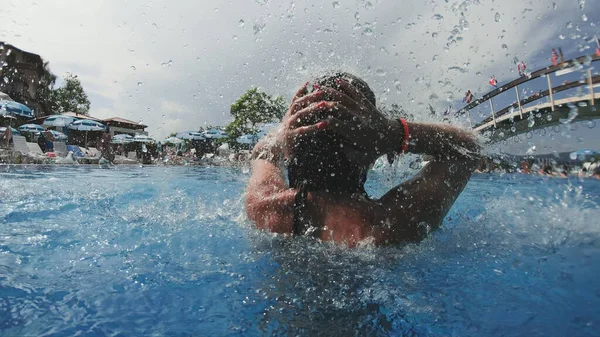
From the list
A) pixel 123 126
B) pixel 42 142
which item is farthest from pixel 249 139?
pixel 123 126

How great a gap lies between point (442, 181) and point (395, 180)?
142 centimetres

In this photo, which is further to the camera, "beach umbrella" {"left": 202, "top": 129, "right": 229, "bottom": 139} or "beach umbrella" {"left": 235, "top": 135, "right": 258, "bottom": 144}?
"beach umbrella" {"left": 202, "top": 129, "right": 229, "bottom": 139}

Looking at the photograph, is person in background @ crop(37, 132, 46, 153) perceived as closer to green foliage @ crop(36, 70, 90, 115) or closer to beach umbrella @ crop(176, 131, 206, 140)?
beach umbrella @ crop(176, 131, 206, 140)

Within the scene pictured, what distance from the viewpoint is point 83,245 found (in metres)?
2.11

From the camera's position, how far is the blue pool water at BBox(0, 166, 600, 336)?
121 cm

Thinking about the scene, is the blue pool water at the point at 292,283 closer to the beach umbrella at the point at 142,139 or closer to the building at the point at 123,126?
the beach umbrella at the point at 142,139

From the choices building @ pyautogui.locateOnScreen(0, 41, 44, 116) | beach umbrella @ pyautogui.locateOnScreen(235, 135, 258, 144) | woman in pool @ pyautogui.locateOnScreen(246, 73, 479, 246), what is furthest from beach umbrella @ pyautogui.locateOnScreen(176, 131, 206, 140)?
woman in pool @ pyautogui.locateOnScreen(246, 73, 479, 246)

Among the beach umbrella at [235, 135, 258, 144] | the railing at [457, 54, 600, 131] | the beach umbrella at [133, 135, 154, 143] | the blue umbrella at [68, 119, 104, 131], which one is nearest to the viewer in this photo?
the railing at [457, 54, 600, 131]

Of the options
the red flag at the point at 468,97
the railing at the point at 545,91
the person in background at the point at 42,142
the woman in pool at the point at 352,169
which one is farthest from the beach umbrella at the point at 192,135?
the woman in pool at the point at 352,169

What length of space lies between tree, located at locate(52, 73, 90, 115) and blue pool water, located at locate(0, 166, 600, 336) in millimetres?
48496

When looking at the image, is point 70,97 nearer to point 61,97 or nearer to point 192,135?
point 61,97

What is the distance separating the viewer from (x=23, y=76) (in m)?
32.6

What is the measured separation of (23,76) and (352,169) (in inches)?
1656

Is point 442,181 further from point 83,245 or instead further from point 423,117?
point 83,245
